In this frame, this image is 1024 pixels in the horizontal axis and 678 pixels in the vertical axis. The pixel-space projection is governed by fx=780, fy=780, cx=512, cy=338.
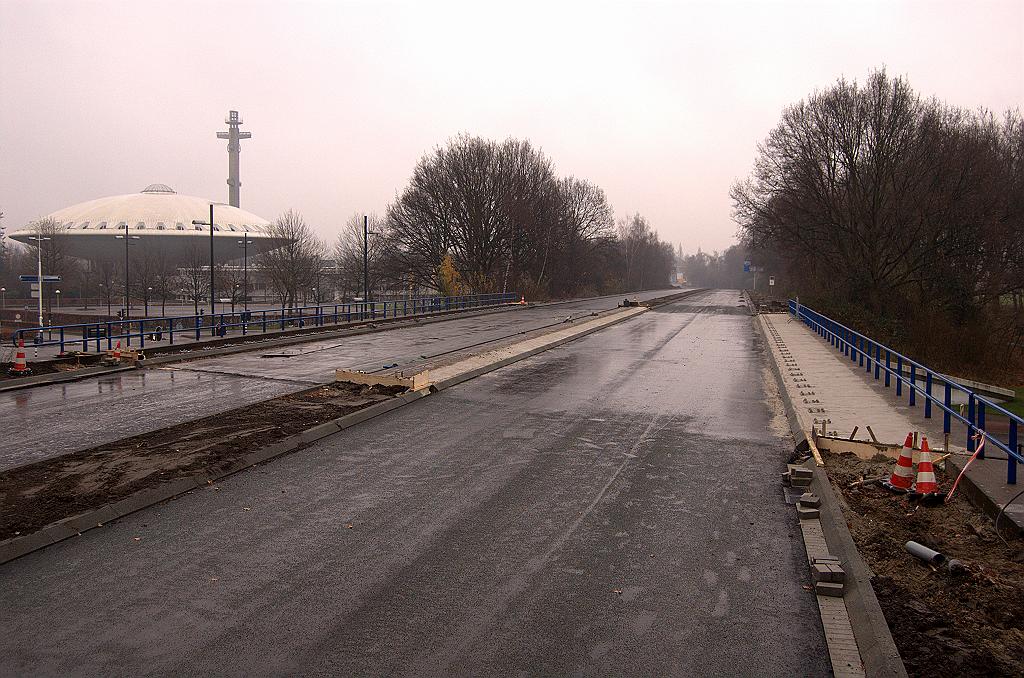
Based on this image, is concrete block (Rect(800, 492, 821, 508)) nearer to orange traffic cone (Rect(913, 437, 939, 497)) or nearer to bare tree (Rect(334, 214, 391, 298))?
orange traffic cone (Rect(913, 437, 939, 497))

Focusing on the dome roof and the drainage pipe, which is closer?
the drainage pipe

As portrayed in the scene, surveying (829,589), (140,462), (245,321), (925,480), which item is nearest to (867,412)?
(925,480)

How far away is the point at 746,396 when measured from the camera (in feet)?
51.9

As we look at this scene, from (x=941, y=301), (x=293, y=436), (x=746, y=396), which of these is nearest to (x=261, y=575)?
(x=293, y=436)

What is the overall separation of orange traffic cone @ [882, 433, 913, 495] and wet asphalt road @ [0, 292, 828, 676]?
1.19 m

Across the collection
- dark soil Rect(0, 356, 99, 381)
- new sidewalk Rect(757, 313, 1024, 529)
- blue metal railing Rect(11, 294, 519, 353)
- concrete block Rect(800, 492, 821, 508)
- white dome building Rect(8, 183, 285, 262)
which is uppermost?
white dome building Rect(8, 183, 285, 262)

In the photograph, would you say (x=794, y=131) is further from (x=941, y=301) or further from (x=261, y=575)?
(x=261, y=575)

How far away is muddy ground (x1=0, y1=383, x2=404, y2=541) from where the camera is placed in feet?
25.2

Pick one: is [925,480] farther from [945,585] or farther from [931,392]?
[931,392]

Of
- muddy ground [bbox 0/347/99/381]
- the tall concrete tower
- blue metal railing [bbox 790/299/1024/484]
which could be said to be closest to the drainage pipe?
blue metal railing [bbox 790/299/1024/484]

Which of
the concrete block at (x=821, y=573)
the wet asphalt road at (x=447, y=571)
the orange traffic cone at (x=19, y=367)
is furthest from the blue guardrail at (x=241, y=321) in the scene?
the concrete block at (x=821, y=573)

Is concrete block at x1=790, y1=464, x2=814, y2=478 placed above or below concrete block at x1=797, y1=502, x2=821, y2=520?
above

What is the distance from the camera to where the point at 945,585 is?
5824 millimetres

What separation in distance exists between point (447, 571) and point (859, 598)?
3.05m
